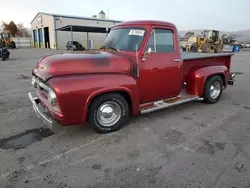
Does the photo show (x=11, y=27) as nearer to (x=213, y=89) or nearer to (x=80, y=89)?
(x=213, y=89)

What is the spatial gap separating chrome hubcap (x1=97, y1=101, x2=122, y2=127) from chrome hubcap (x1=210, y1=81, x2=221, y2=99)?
320 cm

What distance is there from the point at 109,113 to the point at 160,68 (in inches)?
59.0

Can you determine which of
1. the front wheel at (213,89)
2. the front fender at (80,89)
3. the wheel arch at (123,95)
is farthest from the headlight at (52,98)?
the front wheel at (213,89)

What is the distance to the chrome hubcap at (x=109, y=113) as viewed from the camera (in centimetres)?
387

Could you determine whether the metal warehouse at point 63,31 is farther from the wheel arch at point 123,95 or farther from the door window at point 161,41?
the wheel arch at point 123,95

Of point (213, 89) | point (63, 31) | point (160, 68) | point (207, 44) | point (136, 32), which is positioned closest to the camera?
point (136, 32)

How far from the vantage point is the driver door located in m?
4.25

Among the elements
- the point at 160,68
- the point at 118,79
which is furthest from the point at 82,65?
the point at 160,68

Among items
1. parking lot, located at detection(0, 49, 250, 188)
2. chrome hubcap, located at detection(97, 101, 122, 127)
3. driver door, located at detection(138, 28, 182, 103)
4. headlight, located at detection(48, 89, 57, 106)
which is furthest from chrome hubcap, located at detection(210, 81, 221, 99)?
headlight, located at detection(48, 89, 57, 106)

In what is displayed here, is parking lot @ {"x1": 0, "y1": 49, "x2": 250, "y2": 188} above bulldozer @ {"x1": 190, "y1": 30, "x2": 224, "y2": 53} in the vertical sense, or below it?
below

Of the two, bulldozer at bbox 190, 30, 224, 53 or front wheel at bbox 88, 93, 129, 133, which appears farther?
bulldozer at bbox 190, 30, 224, 53

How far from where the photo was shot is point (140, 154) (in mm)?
3320

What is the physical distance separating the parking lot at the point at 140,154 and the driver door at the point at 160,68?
2.14 feet

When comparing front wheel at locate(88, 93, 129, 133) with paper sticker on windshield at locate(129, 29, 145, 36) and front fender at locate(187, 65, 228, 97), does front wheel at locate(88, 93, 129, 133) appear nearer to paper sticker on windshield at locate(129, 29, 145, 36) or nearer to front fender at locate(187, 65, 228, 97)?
paper sticker on windshield at locate(129, 29, 145, 36)
